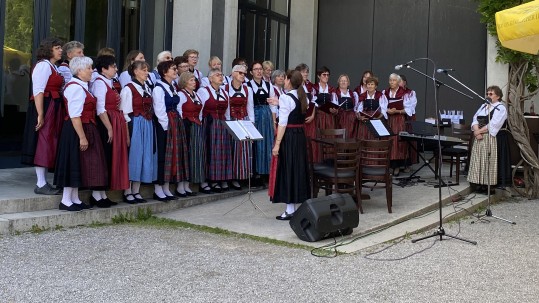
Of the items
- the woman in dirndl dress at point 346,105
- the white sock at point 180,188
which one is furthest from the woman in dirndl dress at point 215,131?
the woman in dirndl dress at point 346,105

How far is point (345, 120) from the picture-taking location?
11.8 meters

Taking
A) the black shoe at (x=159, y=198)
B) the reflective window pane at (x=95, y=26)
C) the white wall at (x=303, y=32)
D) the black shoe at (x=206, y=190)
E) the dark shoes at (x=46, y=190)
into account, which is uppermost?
the white wall at (x=303, y=32)

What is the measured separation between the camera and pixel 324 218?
723 centimetres

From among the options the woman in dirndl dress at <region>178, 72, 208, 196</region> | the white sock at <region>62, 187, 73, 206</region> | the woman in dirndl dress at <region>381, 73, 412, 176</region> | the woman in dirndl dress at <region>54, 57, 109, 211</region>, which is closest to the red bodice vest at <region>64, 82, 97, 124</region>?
the woman in dirndl dress at <region>54, 57, 109, 211</region>

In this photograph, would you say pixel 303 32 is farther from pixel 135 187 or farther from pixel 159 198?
pixel 135 187

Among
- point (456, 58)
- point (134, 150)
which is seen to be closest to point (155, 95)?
point (134, 150)

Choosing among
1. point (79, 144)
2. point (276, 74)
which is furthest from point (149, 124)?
point (276, 74)

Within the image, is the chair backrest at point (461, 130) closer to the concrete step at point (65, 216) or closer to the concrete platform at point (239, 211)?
the concrete platform at point (239, 211)

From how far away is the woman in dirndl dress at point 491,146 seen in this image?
10305 mm

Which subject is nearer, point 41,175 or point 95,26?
point 41,175

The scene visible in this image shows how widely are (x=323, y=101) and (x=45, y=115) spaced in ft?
15.3

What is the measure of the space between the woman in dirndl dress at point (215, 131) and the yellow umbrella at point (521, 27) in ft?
12.2

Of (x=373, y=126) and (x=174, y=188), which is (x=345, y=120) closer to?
(x=373, y=126)

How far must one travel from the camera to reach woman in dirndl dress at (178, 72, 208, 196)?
8914mm
